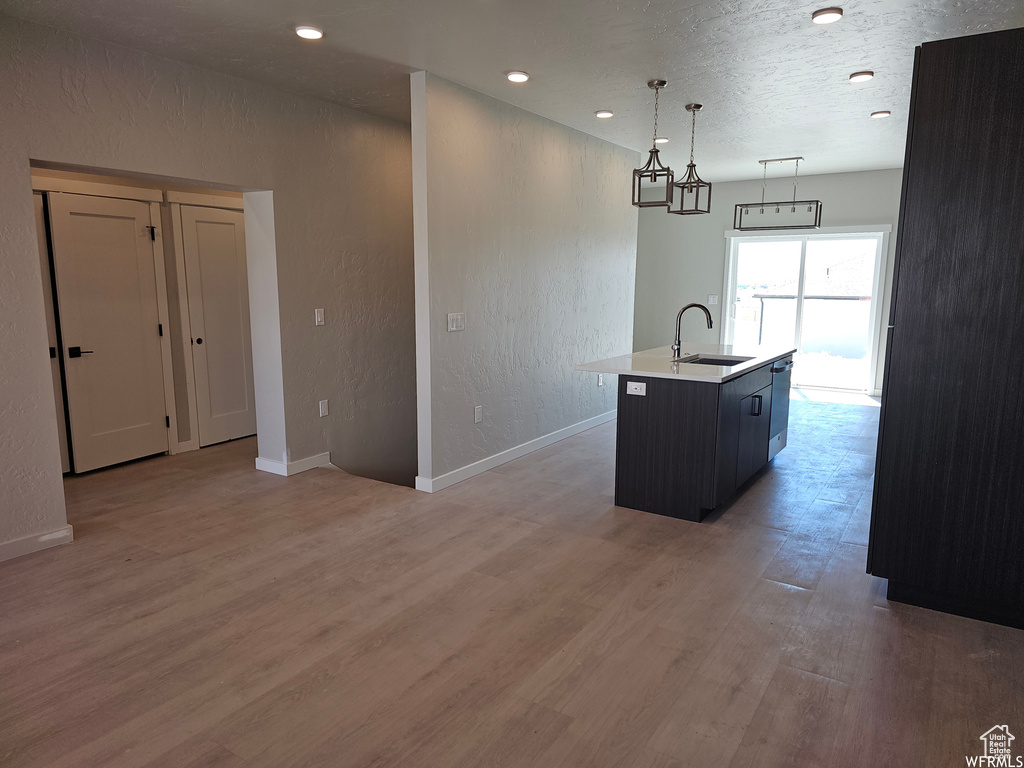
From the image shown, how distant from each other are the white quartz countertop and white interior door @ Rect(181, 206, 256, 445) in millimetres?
3094

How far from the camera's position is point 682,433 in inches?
145

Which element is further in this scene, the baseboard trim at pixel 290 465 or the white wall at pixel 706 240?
the white wall at pixel 706 240

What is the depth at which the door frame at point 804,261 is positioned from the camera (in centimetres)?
727

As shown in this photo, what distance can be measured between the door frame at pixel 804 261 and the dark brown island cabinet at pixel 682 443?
4.32m

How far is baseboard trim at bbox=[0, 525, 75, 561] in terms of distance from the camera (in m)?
3.10

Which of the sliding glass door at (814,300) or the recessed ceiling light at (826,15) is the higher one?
the recessed ceiling light at (826,15)

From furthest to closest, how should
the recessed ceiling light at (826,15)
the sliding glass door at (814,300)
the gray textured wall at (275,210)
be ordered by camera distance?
1. the sliding glass door at (814,300)
2. the gray textured wall at (275,210)
3. the recessed ceiling light at (826,15)

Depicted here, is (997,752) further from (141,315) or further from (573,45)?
(141,315)

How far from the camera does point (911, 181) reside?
97.7 inches

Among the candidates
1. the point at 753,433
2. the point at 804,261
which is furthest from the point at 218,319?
the point at 804,261

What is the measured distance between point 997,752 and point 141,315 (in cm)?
531

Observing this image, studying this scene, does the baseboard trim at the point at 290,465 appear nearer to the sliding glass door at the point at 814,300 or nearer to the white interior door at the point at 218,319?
the white interior door at the point at 218,319

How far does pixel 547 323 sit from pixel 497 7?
2662 mm

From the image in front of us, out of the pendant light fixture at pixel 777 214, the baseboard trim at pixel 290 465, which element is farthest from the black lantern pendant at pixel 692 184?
the baseboard trim at pixel 290 465
